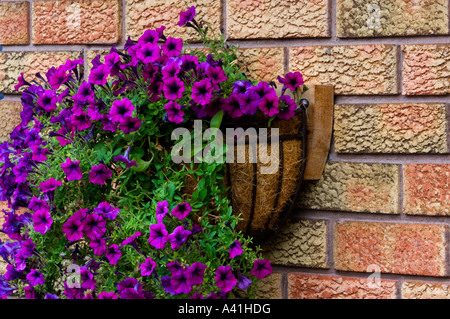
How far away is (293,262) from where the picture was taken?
4.70ft

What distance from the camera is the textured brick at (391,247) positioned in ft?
4.34

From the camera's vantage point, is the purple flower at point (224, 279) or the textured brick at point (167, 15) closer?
the purple flower at point (224, 279)

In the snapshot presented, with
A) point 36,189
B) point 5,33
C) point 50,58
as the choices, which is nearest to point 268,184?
point 36,189

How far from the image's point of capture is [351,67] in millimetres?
1363

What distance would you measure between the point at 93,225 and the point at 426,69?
91 cm

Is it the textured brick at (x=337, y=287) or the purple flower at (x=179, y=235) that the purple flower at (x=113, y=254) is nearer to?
the purple flower at (x=179, y=235)

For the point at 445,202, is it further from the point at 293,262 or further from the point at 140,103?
the point at 140,103

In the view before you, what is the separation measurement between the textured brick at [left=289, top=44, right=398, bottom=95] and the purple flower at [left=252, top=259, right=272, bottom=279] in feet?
1.67

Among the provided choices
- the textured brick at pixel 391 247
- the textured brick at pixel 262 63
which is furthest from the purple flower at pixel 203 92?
the textured brick at pixel 391 247

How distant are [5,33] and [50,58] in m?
0.18

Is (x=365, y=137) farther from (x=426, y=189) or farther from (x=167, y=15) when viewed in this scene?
(x=167, y=15)

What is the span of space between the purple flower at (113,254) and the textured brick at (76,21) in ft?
2.26

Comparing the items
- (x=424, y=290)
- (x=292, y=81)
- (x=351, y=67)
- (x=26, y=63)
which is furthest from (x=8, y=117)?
(x=424, y=290)

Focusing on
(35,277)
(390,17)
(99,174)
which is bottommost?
(35,277)
